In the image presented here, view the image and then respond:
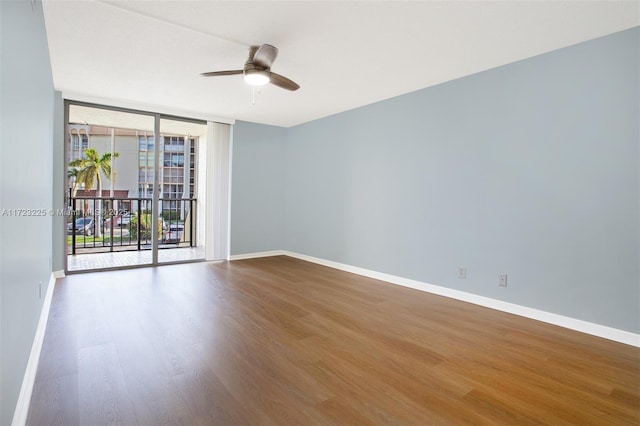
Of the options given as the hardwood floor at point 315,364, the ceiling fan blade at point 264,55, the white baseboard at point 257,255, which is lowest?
the hardwood floor at point 315,364

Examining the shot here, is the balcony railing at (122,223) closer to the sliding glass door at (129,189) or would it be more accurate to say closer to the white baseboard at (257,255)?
the sliding glass door at (129,189)

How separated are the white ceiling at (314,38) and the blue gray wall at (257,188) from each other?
1.81 m

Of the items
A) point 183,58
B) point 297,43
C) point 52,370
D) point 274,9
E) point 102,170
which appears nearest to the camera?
point 52,370

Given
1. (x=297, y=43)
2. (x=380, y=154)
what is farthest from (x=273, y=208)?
(x=297, y=43)

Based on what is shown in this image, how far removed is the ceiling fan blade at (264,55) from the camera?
2.59 meters

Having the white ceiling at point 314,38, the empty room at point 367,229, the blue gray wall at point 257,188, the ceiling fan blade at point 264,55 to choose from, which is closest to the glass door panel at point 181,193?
the blue gray wall at point 257,188

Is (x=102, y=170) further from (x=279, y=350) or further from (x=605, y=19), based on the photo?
(x=605, y=19)

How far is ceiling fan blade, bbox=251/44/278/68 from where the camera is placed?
2592 mm

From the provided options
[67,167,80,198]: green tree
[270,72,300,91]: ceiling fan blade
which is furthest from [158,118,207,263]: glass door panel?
[270,72,300,91]: ceiling fan blade

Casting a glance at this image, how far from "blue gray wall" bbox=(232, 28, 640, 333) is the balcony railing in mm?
3790

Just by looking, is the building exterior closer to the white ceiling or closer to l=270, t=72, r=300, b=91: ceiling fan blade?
the white ceiling

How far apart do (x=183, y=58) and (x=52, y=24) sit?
0.97 m

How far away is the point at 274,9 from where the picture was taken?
2.30 m

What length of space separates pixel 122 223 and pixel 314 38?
17.5ft
